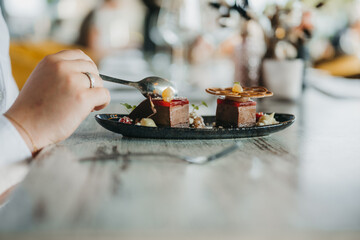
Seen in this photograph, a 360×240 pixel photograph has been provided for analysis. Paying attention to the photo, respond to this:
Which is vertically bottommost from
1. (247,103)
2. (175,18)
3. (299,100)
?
(299,100)

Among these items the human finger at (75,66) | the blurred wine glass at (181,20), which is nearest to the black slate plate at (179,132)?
the human finger at (75,66)

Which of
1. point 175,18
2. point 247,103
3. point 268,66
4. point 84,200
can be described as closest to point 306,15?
point 268,66

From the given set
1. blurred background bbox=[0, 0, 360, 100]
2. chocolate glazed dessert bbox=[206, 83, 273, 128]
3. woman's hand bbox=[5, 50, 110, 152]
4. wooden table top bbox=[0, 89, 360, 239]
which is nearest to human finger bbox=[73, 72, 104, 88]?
woman's hand bbox=[5, 50, 110, 152]

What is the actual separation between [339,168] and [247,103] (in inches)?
9.3

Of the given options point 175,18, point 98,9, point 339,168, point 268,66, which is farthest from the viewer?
point 98,9

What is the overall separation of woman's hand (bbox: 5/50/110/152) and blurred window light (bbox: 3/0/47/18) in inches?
258

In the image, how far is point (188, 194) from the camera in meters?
0.41

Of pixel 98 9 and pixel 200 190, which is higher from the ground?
pixel 98 9

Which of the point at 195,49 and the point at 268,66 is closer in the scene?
the point at 268,66

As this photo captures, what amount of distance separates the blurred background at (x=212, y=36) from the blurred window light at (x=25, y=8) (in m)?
0.02

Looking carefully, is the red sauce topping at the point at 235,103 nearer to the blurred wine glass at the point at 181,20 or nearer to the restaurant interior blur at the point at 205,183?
the restaurant interior blur at the point at 205,183

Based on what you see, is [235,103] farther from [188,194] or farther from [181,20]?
[181,20]

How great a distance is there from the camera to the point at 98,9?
595cm

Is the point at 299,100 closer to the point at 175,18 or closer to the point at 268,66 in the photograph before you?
the point at 268,66
